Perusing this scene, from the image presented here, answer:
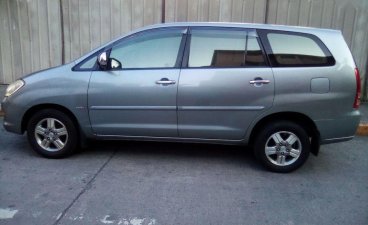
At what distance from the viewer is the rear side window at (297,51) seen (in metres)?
4.35

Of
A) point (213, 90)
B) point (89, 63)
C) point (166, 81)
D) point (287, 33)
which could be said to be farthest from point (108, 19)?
point (287, 33)

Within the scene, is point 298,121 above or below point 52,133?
above

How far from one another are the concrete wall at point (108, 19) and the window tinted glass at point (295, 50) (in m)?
3.36

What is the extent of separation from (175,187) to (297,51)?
2.09 metres

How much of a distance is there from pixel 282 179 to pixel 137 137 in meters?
1.81

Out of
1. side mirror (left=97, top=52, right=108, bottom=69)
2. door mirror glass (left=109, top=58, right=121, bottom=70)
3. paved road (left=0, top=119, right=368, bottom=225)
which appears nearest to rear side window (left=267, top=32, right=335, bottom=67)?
paved road (left=0, top=119, right=368, bottom=225)

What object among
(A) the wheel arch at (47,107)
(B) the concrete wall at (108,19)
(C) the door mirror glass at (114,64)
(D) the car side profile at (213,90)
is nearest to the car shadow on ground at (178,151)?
(D) the car side profile at (213,90)

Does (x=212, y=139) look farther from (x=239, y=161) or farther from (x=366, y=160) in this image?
(x=366, y=160)

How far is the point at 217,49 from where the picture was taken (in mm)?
4465

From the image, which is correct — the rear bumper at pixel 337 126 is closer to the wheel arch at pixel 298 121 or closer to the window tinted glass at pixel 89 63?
the wheel arch at pixel 298 121

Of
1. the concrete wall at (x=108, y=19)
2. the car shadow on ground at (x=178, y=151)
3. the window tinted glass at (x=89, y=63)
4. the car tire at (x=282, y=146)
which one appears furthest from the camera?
the concrete wall at (x=108, y=19)

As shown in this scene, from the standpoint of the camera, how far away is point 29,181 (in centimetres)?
419

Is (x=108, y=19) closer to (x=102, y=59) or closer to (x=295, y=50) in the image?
(x=102, y=59)

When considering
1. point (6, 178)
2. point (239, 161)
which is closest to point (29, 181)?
point (6, 178)
